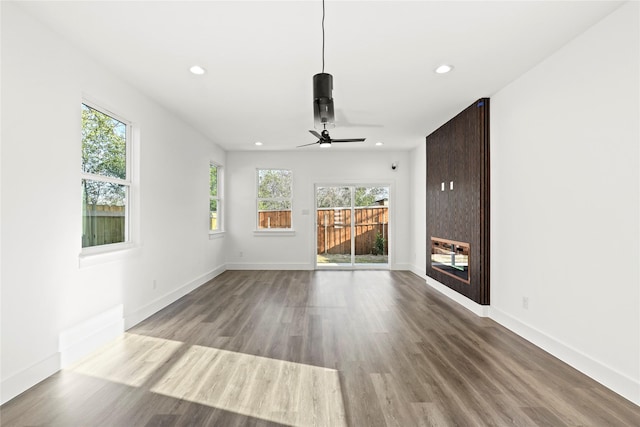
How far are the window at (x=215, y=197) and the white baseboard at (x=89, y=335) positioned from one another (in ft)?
10.3

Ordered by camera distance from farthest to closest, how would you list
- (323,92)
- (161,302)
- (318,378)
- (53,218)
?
(161,302)
(53,218)
(318,378)
(323,92)

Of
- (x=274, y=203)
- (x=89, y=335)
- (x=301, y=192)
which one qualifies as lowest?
(x=89, y=335)

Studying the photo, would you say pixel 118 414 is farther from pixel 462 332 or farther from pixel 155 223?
pixel 462 332

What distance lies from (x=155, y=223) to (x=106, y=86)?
168 cm

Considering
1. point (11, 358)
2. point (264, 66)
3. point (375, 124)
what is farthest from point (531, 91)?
point (11, 358)

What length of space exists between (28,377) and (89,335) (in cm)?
61

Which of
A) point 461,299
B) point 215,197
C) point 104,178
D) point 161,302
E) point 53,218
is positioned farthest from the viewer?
point 215,197

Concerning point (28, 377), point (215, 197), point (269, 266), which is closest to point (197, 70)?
point (28, 377)

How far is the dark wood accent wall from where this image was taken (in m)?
3.97

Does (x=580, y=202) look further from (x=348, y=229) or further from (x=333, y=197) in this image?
(x=333, y=197)

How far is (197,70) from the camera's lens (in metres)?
3.17

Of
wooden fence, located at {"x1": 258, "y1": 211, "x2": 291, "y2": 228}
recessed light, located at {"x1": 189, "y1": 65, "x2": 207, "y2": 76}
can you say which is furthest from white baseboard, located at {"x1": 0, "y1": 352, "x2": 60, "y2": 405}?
wooden fence, located at {"x1": 258, "y1": 211, "x2": 291, "y2": 228}

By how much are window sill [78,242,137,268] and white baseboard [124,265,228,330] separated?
69 centimetres

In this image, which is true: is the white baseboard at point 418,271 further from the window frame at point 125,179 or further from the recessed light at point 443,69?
the window frame at point 125,179
